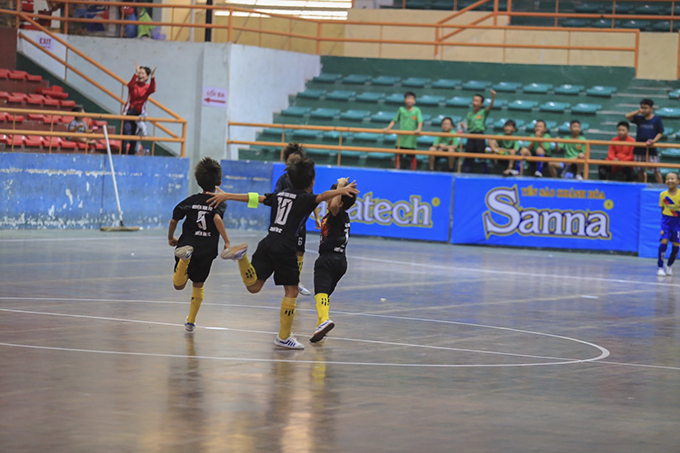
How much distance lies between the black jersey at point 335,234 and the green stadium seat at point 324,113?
1996 cm

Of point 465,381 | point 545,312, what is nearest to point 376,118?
point 545,312

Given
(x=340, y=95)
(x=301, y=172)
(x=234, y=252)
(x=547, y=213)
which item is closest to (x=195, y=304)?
(x=234, y=252)

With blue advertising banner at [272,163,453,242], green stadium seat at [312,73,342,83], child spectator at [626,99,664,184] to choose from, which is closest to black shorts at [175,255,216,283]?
blue advertising banner at [272,163,453,242]

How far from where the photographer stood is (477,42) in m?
33.5

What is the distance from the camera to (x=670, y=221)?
20641mm

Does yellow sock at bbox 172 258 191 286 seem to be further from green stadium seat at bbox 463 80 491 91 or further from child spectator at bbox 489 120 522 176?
green stadium seat at bbox 463 80 491 91

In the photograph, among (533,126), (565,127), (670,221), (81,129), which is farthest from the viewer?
(533,126)

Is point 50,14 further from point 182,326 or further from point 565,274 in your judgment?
point 182,326

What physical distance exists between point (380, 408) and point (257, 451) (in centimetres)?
163

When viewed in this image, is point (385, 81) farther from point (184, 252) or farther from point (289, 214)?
point (289, 214)

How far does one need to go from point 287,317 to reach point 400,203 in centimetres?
1572

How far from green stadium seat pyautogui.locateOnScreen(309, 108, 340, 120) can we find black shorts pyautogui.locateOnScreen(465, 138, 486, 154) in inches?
237

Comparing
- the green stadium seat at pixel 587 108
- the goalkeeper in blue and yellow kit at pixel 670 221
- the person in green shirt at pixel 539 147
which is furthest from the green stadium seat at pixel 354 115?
the goalkeeper in blue and yellow kit at pixel 670 221

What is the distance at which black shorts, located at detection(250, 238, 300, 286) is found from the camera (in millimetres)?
10516
